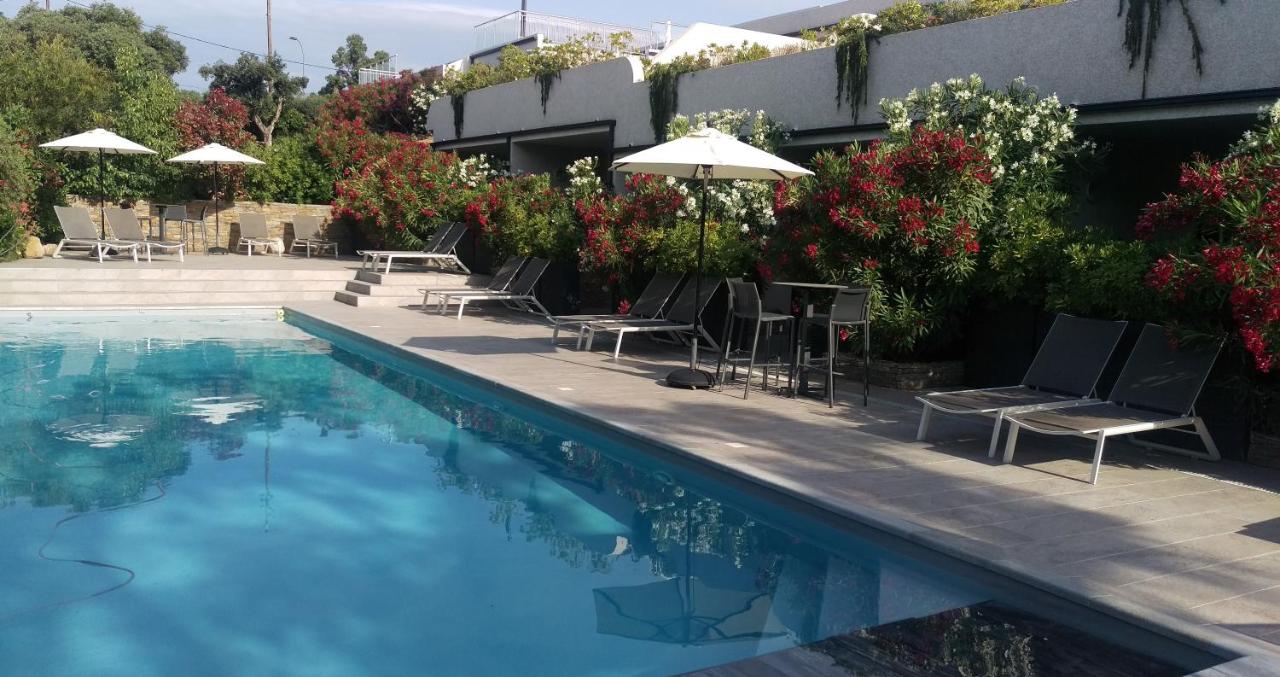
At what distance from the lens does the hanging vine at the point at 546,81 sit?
1936 cm

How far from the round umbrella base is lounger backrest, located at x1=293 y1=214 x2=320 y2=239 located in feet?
49.3

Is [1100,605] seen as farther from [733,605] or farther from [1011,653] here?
[733,605]

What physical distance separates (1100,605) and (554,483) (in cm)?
381

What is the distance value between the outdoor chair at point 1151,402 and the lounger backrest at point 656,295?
5.60m

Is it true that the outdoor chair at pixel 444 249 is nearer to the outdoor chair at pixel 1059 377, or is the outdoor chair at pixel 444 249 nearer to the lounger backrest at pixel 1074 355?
the outdoor chair at pixel 1059 377

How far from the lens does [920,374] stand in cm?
977

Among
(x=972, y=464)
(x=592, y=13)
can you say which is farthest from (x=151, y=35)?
(x=972, y=464)

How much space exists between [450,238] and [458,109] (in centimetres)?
634

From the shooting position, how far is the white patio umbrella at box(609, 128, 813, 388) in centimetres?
890

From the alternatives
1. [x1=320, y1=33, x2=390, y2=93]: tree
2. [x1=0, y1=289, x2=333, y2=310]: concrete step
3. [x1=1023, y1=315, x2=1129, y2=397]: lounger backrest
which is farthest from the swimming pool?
[x1=320, y1=33, x2=390, y2=93]: tree

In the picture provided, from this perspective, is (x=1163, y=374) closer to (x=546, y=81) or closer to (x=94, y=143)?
(x=546, y=81)

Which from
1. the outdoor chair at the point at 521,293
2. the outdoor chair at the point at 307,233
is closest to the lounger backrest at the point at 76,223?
the outdoor chair at the point at 307,233

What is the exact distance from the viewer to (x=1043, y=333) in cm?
891

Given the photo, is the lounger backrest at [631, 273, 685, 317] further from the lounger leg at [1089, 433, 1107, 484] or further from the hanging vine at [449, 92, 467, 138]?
the hanging vine at [449, 92, 467, 138]
